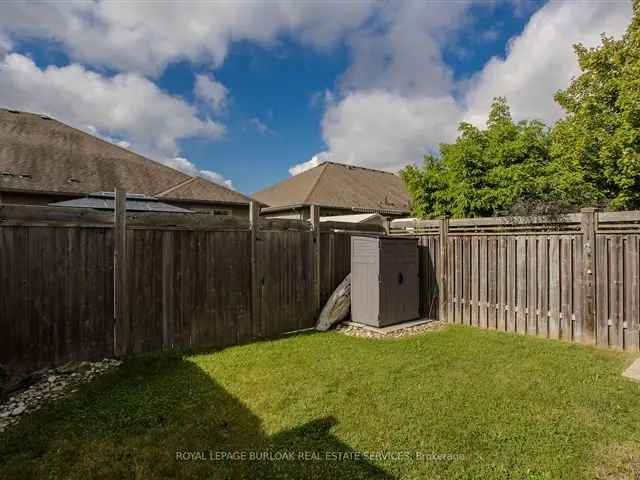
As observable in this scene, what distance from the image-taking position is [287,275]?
5707mm

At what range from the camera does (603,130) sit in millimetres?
7750

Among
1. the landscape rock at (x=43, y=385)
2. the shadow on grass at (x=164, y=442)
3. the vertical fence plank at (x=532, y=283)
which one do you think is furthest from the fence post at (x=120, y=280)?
the vertical fence plank at (x=532, y=283)

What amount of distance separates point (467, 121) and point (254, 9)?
743 cm

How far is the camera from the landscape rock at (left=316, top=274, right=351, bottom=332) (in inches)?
236

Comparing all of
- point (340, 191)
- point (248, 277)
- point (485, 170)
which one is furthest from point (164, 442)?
point (340, 191)

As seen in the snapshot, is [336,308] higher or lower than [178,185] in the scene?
lower

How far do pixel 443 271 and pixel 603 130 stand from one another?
18.4 ft

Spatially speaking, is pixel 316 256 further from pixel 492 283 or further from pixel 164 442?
pixel 164 442

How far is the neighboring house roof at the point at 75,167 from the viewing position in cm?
974

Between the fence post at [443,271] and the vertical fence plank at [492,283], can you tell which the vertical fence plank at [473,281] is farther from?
the fence post at [443,271]

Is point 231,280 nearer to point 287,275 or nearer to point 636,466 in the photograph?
point 287,275

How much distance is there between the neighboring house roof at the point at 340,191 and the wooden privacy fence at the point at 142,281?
962 centimetres

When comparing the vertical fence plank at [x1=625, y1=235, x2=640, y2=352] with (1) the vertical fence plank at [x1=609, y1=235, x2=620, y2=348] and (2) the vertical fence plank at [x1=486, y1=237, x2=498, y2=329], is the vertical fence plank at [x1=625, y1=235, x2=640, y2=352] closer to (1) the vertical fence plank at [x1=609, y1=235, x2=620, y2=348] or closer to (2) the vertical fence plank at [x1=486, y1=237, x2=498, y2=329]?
(1) the vertical fence plank at [x1=609, y1=235, x2=620, y2=348]

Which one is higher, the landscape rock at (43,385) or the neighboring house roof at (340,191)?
→ the neighboring house roof at (340,191)
